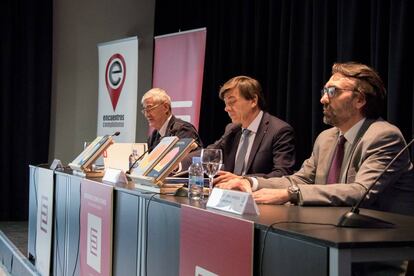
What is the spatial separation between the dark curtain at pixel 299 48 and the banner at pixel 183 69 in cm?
35

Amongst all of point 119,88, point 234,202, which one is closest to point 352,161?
point 234,202

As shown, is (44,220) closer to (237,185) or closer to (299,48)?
(237,185)

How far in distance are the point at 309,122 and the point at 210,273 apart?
8.67 ft

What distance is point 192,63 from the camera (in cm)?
462

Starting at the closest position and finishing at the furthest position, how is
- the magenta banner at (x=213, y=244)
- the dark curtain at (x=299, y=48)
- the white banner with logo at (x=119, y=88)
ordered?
the magenta banner at (x=213, y=244)
the dark curtain at (x=299, y=48)
the white banner with logo at (x=119, y=88)

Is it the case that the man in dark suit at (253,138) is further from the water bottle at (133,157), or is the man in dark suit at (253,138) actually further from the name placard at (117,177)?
the name placard at (117,177)

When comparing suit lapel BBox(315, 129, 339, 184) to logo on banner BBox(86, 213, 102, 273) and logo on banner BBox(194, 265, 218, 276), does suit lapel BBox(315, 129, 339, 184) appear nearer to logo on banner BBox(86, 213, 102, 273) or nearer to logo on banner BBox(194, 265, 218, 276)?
logo on banner BBox(194, 265, 218, 276)

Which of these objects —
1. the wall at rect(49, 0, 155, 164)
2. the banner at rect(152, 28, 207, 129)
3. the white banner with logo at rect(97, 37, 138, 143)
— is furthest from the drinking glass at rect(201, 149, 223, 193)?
the wall at rect(49, 0, 155, 164)

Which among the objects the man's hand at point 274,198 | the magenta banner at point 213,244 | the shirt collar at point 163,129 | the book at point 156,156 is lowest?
the magenta banner at point 213,244

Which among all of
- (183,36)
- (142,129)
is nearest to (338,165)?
(183,36)

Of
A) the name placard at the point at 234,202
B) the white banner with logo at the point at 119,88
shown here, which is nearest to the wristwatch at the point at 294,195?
the name placard at the point at 234,202

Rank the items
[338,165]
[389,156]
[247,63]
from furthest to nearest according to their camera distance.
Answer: [247,63], [338,165], [389,156]

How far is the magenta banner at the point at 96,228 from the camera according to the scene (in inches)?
89.0

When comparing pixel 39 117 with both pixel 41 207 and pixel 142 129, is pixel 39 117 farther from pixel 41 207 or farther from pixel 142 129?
pixel 41 207
